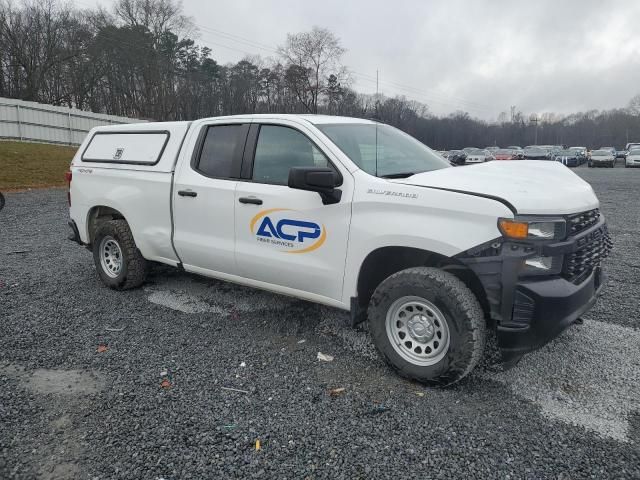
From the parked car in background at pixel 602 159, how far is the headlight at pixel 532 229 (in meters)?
40.7

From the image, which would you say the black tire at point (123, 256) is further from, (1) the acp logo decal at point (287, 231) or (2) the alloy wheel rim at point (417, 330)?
(2) the alloy wheel rim at point (417, 330)

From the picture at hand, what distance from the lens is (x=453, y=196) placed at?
9.84 ft

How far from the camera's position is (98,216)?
5559 millimetres

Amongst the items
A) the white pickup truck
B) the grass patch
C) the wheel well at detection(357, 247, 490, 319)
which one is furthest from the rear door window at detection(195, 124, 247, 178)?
the grass patch

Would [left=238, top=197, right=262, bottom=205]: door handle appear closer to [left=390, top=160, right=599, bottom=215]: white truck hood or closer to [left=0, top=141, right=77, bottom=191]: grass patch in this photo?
[left=390, top=160, right=599, bottom=215]: white truck hood

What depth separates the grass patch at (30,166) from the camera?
Result: 1666cm

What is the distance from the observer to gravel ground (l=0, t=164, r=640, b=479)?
8.25ft

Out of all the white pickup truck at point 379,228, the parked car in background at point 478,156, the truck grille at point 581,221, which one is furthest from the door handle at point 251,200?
the parked car in background at point 478,156

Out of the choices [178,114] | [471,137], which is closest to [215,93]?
[178,114]

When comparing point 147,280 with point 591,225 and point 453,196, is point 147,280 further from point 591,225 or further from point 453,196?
point 591,225

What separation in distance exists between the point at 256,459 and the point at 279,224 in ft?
6.04

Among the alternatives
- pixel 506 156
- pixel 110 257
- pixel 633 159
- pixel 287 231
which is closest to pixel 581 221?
pixel 287 231

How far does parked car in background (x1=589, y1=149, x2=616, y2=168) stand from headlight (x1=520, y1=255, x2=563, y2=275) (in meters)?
40.7

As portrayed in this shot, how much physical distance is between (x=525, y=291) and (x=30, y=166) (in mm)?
20972
